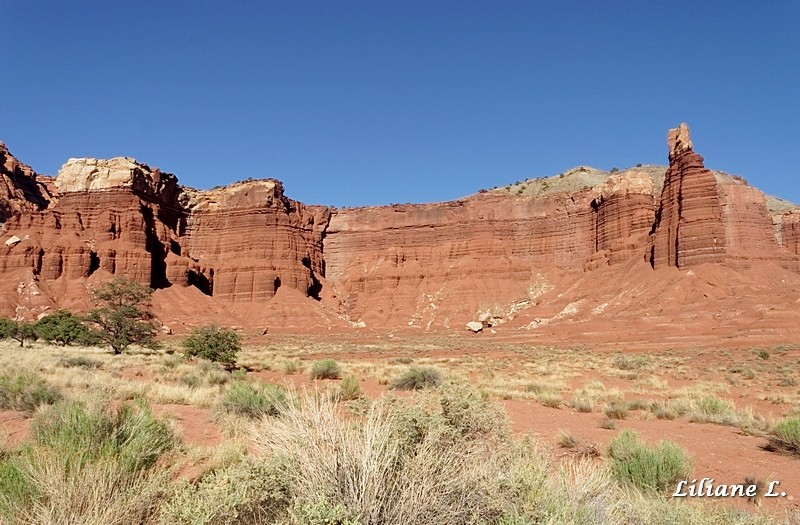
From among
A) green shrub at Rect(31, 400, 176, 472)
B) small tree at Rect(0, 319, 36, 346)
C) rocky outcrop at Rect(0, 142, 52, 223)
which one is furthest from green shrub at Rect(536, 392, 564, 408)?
rocky outcrop at Rect(0, 142, 52, 223)

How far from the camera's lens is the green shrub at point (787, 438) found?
24.0ft

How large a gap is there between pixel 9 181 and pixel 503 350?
94038 millimetres

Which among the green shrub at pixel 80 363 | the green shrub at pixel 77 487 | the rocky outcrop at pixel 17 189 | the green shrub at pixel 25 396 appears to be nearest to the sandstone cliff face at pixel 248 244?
the rocky outcrop at pixel 17 189

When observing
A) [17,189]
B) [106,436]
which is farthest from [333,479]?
[17,189]

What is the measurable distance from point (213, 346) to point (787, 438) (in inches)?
795

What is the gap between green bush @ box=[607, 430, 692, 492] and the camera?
5.28 m

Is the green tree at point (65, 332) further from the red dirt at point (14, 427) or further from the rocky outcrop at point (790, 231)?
the rocky outcrop at point (790, 231)

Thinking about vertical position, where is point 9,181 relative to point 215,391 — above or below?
above

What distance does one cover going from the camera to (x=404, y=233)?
84125mm

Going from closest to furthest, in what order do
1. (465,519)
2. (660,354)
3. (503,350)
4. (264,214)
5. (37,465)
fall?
(465,519) → (37,465) → (660,354) → (503,350) → (264,214)

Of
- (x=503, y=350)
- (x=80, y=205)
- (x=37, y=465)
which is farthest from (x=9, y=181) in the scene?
(x=37, y=465)

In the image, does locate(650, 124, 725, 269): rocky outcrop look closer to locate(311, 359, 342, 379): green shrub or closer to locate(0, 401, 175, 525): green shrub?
locate(311, 359, 342, 379): green shrub

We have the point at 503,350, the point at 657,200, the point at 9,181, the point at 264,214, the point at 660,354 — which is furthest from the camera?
the point at 9,181

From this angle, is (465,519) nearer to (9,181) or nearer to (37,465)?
(37,465)
